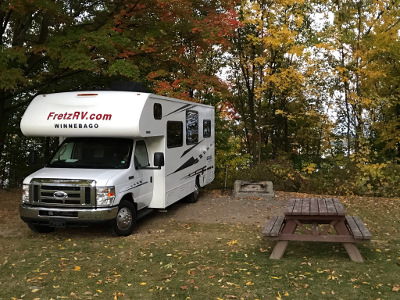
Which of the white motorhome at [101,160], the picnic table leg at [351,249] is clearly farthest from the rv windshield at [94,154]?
the picnic table leg at [351,249]

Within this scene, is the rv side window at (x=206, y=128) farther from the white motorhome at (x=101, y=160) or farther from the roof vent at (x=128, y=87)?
the roof vent at (x=128, y=87)

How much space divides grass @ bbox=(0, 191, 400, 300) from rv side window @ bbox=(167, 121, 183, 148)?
2104 millimetres

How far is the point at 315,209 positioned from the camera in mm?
6172

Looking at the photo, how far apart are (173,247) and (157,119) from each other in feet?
8.87

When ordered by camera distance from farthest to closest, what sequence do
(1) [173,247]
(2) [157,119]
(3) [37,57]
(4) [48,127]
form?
(3) [37,57] < (2) [157,119] < (4) [48,127] < (1) [173,247]

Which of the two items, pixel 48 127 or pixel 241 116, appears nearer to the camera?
pixel 48 127

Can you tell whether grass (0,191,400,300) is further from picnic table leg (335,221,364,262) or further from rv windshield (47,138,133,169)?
rv windshield (47,138,133,169)

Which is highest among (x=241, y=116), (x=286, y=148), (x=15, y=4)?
(x=15, y=4)

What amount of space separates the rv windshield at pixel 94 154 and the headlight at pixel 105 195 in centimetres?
75

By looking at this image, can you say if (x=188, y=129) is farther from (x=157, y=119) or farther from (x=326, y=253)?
(x=326, y=253)

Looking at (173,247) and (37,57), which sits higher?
(37,57)

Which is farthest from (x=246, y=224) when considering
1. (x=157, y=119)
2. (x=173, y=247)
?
(x=157, y=119)

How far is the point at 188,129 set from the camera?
10.4 meters

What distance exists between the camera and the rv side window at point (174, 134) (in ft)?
29.5
